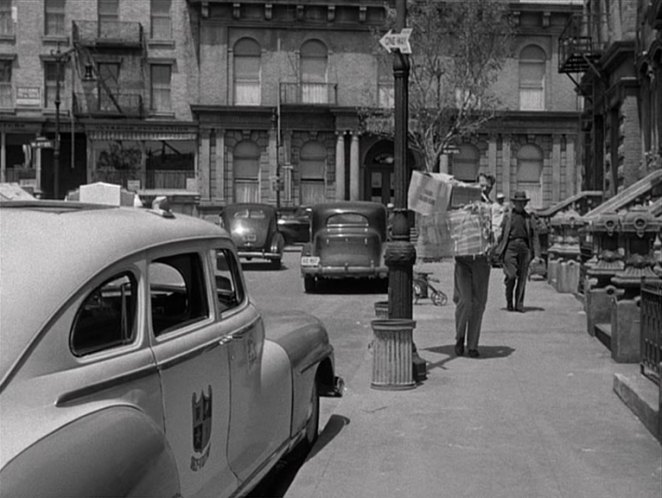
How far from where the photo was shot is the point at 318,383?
660 centimetres

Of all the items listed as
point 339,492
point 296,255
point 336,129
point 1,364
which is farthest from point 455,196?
point 336,129

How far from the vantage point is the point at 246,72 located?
4350 centimetres

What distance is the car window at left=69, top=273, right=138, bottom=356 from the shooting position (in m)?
3.29

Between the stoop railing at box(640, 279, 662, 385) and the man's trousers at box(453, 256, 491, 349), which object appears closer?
the stoop railing at box(640, 279, 662, 385)

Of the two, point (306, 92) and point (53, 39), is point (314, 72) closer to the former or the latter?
point (306, 92)

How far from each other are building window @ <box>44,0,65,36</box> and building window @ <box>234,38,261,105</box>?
29.0 ft

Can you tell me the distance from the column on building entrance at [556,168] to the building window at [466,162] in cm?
377

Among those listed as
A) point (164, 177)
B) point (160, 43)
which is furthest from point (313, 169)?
point (160, 43)

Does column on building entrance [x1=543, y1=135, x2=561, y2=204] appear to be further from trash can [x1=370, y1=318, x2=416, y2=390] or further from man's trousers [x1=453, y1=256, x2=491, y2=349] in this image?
trash can [x1=370, y1=318, x2=416, y2=390]

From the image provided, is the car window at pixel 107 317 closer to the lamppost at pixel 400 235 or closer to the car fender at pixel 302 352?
the car fender at pixel 302 352

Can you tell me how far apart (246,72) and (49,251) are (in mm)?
41214

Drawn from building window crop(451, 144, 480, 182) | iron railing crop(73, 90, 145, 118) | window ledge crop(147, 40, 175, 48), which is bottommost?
building window crop(451, 144, 480, 182)

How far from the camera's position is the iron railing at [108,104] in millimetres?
44062

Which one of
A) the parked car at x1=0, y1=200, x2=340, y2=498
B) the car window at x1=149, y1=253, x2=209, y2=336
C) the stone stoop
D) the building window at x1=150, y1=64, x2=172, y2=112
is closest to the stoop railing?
the stone stoop
